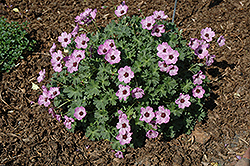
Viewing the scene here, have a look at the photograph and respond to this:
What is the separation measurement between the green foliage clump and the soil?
0.46 feet

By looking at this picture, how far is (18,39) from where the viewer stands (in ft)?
14.6

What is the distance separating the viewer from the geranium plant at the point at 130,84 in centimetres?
304

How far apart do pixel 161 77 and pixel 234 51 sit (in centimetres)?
171

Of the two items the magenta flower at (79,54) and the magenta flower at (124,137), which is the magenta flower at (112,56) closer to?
the magenta flower at (79,54)

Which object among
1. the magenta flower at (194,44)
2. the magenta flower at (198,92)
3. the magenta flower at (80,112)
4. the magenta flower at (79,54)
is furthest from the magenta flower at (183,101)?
the magenta flower at (79,54)

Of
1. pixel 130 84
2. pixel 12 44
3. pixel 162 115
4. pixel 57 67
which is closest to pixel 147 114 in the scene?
pixel 162 115

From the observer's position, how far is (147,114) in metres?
3.06

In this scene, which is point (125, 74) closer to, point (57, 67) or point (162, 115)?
point (162, 115)

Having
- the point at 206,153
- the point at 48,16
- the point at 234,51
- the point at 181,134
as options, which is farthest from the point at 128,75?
the point at 48,16

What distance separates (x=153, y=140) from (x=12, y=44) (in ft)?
9.74

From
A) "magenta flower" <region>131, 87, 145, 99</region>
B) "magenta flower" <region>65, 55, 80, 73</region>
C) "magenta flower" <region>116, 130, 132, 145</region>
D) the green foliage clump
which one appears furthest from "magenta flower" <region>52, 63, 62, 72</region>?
the green foliage clump

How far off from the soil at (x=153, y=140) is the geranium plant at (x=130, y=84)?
234 millimetres

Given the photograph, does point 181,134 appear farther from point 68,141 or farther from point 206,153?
point 68,141

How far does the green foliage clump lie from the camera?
4383mm
